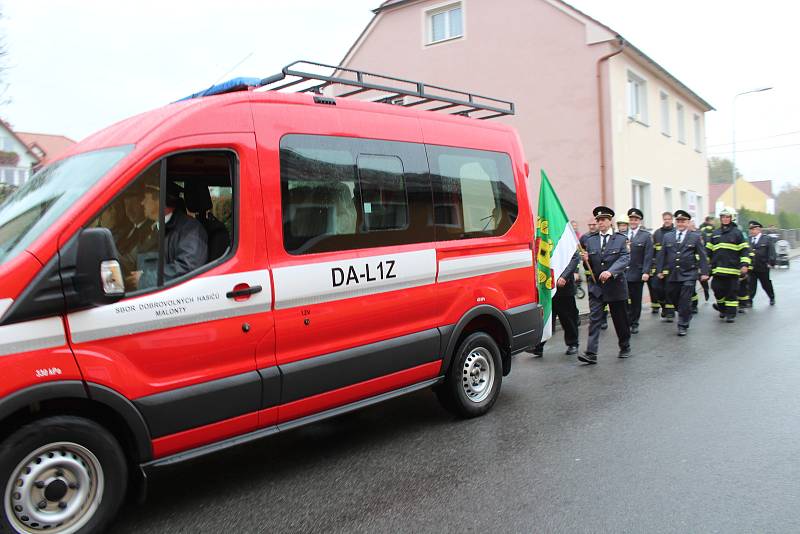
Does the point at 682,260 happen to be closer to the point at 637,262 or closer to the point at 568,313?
the point at 637,262

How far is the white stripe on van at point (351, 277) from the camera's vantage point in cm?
409

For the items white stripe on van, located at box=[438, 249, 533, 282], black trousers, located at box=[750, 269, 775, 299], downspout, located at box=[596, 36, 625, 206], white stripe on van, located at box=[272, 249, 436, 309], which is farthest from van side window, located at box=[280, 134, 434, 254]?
downspout, located at box=[596, 36, 625, 206]

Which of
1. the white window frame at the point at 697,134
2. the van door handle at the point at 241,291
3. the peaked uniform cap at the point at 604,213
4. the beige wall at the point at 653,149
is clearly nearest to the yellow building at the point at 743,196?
the white window frame at the point at 697,134

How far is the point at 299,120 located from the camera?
430cm

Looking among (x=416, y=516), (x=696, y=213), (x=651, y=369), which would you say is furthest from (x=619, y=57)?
(x=416, y=516)

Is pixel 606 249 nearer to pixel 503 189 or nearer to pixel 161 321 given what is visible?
pixel 503 189

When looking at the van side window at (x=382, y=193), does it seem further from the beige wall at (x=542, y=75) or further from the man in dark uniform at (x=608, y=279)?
the beige wall at (x=542, y=75)

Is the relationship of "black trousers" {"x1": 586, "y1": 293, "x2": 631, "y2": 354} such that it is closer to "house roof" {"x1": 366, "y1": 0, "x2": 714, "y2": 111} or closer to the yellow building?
"house roof" {"x1": 366, "y1": 0, "x2": 714, "y2": 111}

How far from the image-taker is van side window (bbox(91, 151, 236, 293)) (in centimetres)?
354

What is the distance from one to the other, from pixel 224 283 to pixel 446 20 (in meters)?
18.0

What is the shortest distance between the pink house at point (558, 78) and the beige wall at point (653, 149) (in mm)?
53

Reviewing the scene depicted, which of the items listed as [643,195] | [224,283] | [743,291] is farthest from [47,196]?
[643,195]

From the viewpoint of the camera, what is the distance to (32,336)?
3.08 meters

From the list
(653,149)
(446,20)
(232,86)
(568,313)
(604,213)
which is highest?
(446,20)
